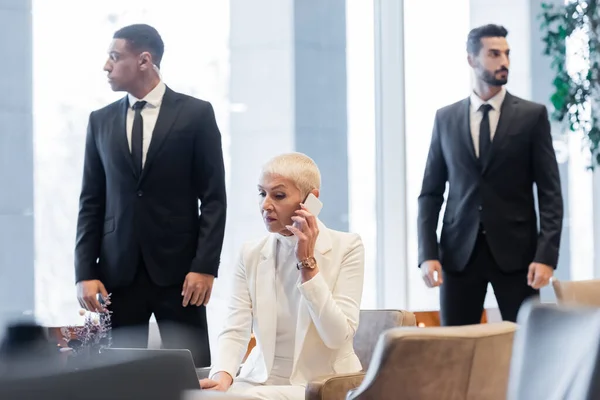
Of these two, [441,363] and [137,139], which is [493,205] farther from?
[441,363]

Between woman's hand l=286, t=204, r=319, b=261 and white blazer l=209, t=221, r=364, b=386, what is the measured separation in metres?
0.09

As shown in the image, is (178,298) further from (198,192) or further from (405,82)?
(405,82)

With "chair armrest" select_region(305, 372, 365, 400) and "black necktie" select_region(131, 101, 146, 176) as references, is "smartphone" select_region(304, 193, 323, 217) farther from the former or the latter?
"black necktie" select_region(131, 101, 146, 176)

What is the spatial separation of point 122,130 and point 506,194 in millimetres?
1769

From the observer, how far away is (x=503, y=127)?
4480mm

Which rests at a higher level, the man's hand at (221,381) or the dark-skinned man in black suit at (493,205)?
the dark-skinned man in black suit at (493,205)

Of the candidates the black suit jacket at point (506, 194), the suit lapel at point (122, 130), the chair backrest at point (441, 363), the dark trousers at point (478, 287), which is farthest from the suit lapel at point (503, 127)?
the chair backrest at point (441, 363)

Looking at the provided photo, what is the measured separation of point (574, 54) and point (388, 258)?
1.85 meters

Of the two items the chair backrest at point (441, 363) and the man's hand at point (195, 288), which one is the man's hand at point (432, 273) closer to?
the man's hand at point (195, 288)

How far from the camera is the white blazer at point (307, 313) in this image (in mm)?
3166

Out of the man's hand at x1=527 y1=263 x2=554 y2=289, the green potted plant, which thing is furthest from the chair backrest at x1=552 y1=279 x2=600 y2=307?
the green potted plant

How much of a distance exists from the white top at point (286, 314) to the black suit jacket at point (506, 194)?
1.34 m

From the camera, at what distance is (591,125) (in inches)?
269

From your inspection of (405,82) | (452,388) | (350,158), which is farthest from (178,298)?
(405,82)
